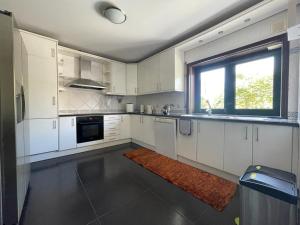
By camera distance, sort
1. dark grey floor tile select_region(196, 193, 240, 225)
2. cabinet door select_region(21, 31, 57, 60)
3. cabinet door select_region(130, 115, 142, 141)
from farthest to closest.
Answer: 1. cabinet door select_region(130, 115, 142, 141)
2. cabinet door select_region(21, 31, 57, 60)
3. dark grey floor tile select_region(196, 193, 240, 225)

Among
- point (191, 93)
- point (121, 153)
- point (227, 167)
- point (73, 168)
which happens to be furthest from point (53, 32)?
point (227, 167)

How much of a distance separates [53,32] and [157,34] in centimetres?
188

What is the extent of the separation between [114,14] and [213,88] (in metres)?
2.14

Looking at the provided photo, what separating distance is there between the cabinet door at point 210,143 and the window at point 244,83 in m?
0.64

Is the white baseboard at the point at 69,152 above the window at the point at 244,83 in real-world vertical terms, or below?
below

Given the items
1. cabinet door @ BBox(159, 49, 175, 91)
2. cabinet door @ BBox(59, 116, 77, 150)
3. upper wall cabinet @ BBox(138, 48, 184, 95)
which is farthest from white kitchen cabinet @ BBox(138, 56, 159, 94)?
cabinet door @ BBox(59, 116, 77, 150)

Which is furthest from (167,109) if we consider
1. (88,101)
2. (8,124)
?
(8,124)

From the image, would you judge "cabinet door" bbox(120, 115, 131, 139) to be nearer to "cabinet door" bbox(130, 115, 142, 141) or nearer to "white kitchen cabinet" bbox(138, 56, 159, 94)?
"cabinet door" bbox(130, 115, 142, 141)

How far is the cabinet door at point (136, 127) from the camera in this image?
11.8ft

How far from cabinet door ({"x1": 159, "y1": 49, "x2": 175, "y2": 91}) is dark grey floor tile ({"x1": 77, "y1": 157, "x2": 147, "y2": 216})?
1927mm

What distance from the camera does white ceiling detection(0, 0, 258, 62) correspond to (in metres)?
1.82

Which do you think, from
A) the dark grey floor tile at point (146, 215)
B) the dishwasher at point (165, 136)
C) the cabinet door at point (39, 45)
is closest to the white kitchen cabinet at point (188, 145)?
the dishwasher at point (165, 136)

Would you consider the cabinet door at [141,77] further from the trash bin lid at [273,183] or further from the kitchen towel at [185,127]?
the trash bin lid at [273,183]

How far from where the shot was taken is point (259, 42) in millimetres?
2012
